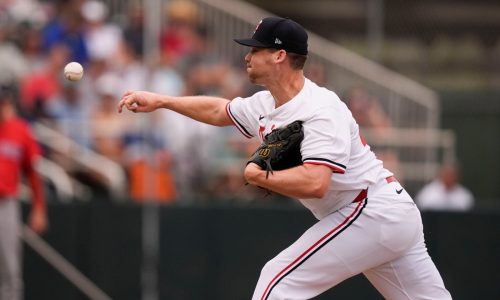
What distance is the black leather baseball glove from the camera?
6570mm

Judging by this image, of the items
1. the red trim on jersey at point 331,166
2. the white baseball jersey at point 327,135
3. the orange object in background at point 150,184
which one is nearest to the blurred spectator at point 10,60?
the orange object in background at point 150,184

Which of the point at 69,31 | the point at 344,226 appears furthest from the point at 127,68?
the point at 344,226

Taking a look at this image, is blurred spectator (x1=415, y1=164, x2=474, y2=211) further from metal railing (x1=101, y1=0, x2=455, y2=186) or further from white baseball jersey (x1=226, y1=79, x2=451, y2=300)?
white baseball jersey (x1=226, y1=79, x2=451, y2=300)

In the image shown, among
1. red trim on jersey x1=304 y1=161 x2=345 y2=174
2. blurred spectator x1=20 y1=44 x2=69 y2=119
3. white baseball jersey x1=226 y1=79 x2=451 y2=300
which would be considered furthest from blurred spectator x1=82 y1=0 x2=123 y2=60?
red trim on jersey x1=304 y1=161 x2=345 y2=174

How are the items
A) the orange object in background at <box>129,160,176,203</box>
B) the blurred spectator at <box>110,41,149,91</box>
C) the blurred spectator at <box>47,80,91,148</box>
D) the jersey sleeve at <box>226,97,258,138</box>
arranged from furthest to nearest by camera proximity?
the blurred spectator at <box>110,41,149,91</box>
the blurred spectator at <box>47,80,91,148</box>
the orange object in background at <box>129,160,176,203</box>
the jersey sleeve at <box>226,97,258,138</box>

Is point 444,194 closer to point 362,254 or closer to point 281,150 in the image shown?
point 362,254

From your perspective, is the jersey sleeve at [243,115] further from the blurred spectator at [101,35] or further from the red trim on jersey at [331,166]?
the blurred spectator at [101,35]

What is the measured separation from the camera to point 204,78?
42.9 feet

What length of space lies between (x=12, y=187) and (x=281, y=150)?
5464mm

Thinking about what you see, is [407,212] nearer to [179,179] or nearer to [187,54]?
[179,179]

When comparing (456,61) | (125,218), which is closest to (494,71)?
(456,61)

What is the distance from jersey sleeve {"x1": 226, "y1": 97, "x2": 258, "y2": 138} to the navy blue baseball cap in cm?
62

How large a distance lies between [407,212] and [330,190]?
1.66 feet

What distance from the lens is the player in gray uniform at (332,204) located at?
22.0ft
